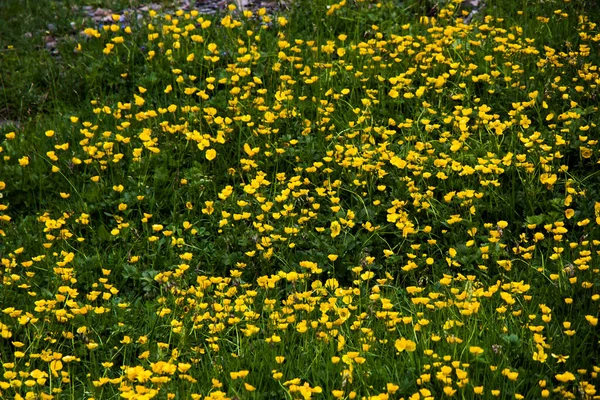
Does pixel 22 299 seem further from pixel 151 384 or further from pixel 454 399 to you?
pixel 454 399

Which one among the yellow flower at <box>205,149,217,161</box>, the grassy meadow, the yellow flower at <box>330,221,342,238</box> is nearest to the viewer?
the grassy meadow

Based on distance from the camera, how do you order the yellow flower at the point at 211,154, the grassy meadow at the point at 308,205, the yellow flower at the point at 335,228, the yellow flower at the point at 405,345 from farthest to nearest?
the yellow flower at the point at 211,154 < the yellow flower at the point at 335,228 < the grassy meadow at the point at 308,205 < the yellow flower at the point at 405,345

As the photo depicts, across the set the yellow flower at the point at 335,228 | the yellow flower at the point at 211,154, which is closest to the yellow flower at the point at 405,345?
the yellow flower at the point at 335,228

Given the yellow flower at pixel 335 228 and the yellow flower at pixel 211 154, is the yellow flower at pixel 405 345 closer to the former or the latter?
the yellow flower at pixel 335 228

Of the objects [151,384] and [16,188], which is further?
[16,188]

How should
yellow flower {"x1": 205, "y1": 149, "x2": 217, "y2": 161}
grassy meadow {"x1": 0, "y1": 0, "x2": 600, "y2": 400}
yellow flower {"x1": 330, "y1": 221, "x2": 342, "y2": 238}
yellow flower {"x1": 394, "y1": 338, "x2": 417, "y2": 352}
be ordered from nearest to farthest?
yellow flower {"x1": 394, "y1": 338, "x2": 417, "y2": 352} < grassy meadow {"x1": 0, "y1": 0, "x2": 600, "y2": 400} < yellow flower {"x1": 330, "y1": 221, "x2": 342, "y2": 238} < yellow flower {"x1": 205, "y1": 149, "x2": 217, "y2": 161}

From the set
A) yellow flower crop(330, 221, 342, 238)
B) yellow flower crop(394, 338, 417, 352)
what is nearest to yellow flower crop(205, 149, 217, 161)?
yellow flower crop(330, 221, 342, 238)

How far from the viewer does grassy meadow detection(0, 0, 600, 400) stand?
3689 millimetres

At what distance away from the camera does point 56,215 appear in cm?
512

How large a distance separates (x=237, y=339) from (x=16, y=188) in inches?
86.6

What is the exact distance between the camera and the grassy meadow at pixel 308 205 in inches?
145

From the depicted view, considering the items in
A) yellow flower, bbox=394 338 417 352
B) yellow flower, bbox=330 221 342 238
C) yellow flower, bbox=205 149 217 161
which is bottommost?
yellow flower, bbox=330 221 342 238

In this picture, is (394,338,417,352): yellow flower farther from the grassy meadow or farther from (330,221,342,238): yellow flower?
(330,221,342,238): yellow flower

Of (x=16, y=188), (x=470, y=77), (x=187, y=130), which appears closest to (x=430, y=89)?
(x=470, y=77)
